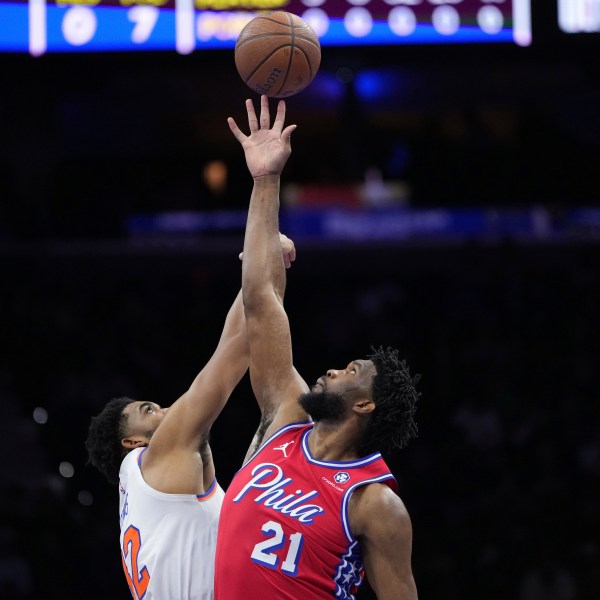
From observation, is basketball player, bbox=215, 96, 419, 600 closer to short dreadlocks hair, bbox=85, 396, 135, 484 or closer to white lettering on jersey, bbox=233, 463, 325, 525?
white lettering on jersey, bbox=233, 463, 325, 525

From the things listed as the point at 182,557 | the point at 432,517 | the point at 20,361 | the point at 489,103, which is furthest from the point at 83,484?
the point at 489,103

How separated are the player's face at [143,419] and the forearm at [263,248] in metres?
0.75

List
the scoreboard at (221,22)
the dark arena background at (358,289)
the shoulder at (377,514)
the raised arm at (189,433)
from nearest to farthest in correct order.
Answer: the shoulder at (377,514), the raised arm at (189,433), the scoreboard at (221,22), the dark arena background at (358,289)

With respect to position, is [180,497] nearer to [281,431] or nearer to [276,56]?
[281,431]

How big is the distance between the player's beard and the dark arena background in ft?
16.0

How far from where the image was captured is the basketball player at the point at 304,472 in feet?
12.3

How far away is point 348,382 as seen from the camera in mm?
4023

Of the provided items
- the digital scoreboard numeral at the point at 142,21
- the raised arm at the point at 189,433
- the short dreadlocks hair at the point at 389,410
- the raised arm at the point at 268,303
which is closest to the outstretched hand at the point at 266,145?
the raised arm at the point at 268,303

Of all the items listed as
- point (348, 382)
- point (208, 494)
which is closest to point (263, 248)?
point (348, 382)

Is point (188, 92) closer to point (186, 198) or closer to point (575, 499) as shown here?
point (186, 198)

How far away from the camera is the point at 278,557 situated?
12.4 feet

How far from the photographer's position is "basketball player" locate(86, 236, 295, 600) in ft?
13.7

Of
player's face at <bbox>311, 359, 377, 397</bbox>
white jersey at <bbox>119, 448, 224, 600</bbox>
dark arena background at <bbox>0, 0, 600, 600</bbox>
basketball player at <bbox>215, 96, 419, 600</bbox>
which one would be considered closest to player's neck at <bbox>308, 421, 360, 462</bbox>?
basketball player at <bbox>215, 96, 419, 600</bbox>

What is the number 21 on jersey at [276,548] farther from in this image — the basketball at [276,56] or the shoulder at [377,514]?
the basketball at [276,56]
